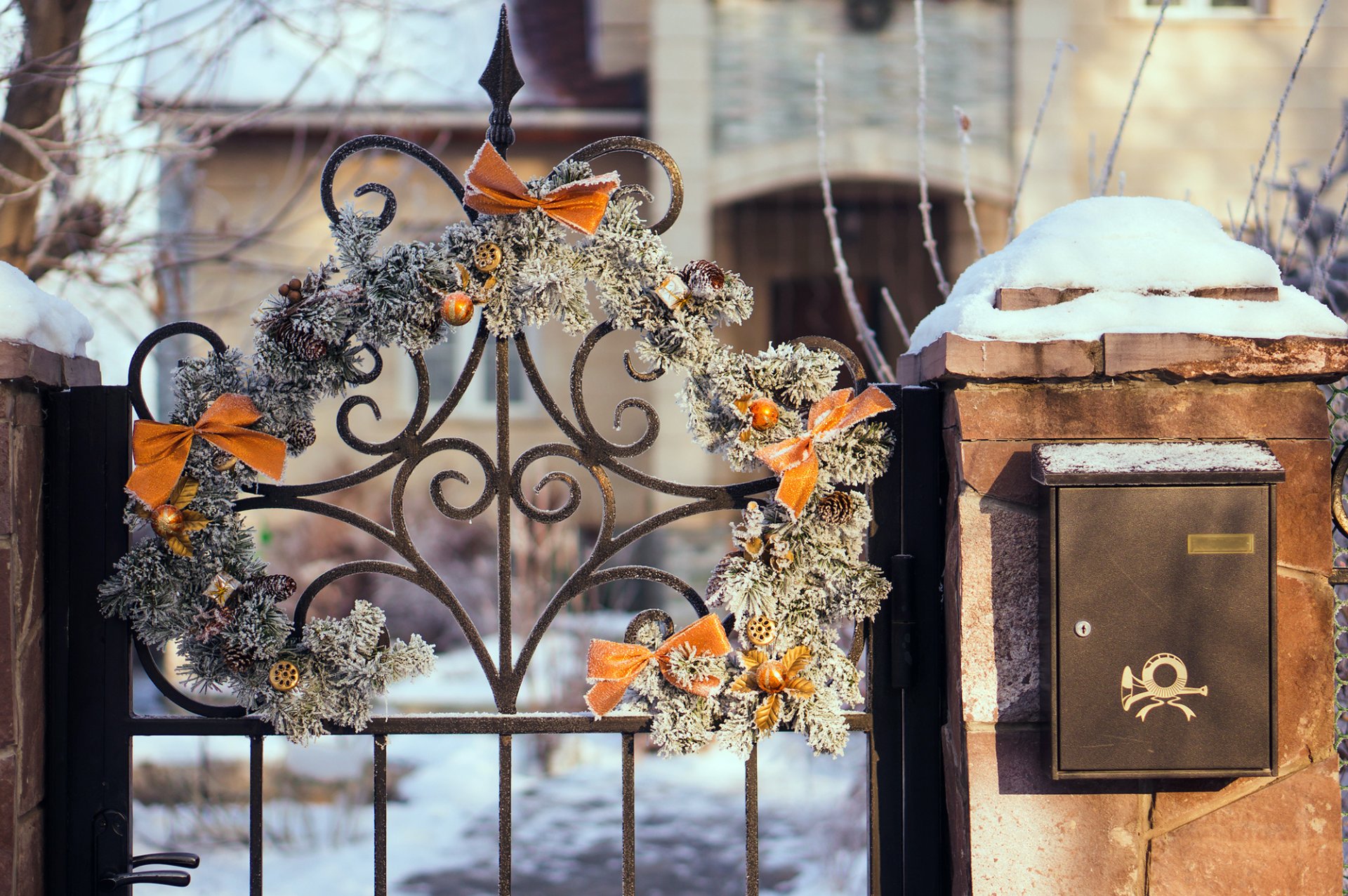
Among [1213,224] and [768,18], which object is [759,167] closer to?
[768,18]

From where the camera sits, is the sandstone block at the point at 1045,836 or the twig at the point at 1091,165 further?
the twig at the point at 1091,165

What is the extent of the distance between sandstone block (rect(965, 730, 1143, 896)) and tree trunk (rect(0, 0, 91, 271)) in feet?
8.56

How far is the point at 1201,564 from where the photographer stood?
160 cm

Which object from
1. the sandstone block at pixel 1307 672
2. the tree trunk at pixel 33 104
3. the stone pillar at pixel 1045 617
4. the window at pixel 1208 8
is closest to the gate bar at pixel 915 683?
the stone pillar at pixel 1045 617

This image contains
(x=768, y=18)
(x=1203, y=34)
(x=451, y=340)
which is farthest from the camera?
(x=451, y=340)

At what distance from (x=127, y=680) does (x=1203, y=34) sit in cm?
871

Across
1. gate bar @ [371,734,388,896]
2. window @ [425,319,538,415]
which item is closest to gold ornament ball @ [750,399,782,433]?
gate bar @ [371,734,388,896]

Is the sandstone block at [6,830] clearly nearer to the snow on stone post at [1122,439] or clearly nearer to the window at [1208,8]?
the snow on stone post at [1122,439]

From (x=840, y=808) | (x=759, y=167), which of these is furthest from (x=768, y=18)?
(x=840, y=808)

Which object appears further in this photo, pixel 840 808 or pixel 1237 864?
pixel 840 808

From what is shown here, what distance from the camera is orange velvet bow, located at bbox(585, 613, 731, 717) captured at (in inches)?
70.0

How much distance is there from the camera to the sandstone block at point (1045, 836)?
166cm

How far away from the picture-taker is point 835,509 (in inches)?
70.4

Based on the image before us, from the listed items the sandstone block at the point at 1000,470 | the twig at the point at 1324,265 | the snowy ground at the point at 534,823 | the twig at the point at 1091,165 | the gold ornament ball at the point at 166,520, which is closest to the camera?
the sandstone block at the point at 1000,470
